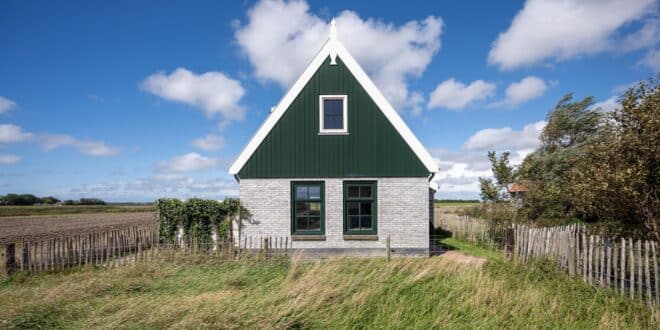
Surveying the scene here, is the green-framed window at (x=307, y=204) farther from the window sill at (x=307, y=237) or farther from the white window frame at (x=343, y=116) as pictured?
the white window frame at (x=343, y=116)

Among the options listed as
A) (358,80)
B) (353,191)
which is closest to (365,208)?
(353,191)

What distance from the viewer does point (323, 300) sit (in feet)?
22.8

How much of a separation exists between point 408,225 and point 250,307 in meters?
7.87

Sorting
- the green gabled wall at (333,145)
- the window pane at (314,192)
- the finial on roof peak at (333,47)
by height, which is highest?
the finial on roof peak at (333,47)

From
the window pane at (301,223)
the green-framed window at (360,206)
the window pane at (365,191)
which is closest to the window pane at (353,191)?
the green-framed window at (360,206)

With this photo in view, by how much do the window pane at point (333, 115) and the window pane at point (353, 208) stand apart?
10.1ft

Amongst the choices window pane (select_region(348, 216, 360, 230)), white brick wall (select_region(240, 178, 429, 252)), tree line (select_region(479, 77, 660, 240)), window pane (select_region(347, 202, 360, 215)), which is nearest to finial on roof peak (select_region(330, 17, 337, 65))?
white brick wall (select_region(240, 178, 429, 252))

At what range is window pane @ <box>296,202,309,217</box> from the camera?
519 inches

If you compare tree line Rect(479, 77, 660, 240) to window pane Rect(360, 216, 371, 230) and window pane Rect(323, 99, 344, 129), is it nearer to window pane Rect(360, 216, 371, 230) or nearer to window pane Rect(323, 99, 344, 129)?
window pane Rect(360, 216, 371, 230)

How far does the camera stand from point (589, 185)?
28.8ft

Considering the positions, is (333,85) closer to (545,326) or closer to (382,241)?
(382,241)

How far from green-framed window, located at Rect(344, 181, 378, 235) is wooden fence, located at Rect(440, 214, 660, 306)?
16.1ft

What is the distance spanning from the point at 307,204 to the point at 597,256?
9.02m

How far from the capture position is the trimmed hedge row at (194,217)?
42.3 feet
